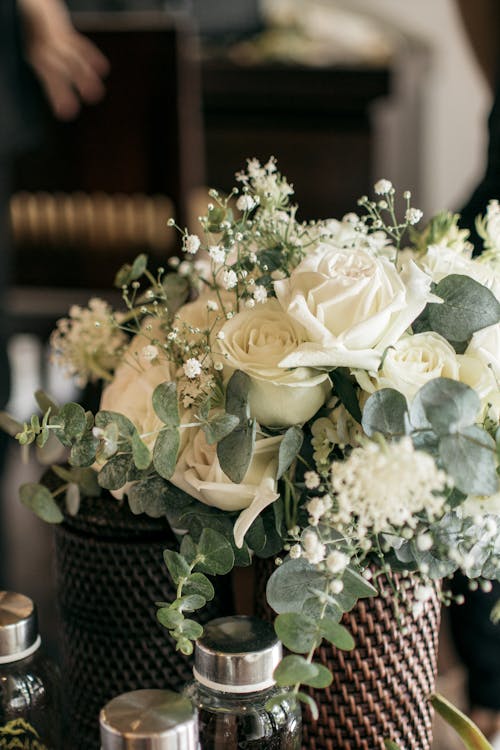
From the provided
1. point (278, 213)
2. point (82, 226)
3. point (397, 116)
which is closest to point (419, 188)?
point (397, 116)

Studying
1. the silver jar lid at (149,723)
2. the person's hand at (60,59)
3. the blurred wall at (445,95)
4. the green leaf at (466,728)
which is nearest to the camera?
the silver jar lid at (149,723)

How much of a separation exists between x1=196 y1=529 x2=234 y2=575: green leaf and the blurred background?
58.5 inches

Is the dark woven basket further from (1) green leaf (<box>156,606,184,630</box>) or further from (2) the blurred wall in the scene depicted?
(2) the blurred wall

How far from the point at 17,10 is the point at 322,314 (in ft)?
5.23

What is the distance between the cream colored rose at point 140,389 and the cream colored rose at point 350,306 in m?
0.11

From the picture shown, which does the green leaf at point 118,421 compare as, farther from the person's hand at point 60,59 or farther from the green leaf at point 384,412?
the person's hand at point 60,59

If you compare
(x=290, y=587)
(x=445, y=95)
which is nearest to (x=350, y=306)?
(x=290, y=587)

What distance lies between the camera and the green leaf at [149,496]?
55 cm

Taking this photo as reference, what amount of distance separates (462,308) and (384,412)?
0.29ft

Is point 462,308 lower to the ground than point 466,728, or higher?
higher

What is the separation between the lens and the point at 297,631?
470 millimetres

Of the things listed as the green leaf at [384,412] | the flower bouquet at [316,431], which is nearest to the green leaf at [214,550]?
the flower bouquet at [316,431]

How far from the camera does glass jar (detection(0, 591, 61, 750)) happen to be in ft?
1.82

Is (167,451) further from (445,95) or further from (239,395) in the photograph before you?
(445,95)
